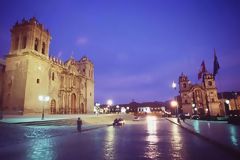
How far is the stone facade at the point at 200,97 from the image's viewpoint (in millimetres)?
72188

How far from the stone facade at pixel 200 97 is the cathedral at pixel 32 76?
48.1 metres

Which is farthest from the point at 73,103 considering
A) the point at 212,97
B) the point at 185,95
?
the point at 212,97

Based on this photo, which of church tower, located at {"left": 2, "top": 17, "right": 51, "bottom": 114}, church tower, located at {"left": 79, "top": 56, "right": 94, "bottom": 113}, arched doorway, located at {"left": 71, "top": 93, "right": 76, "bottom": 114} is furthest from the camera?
church tower, located at {"left": 79, "top": 56, "right": 94, "bottom": 113}

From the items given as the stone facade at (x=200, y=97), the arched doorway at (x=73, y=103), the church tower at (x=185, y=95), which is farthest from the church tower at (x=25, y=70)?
the stone facade at (x=200, y=97)

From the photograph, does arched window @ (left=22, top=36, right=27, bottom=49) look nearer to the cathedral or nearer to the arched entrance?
the cathedral

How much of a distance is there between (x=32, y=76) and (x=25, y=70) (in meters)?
1.77

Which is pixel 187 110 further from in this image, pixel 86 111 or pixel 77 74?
pixel 77 74

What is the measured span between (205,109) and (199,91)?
7491 millimetres

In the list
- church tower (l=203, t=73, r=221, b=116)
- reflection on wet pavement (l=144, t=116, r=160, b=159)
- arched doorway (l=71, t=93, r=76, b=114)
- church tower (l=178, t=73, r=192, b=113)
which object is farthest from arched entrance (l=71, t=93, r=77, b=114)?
church tower (l=203, t=73, r=221, b=116)

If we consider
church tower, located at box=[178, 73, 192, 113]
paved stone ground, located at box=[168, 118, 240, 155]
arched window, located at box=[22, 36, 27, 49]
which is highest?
arched window, located at box=[22, 36, 27, 49]

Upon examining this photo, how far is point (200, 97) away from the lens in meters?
76.2

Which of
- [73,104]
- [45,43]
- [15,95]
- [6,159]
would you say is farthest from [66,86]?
[6,159]

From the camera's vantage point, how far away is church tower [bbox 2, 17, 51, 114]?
35.5 metres

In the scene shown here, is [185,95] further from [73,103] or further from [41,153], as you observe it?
[41,153]
